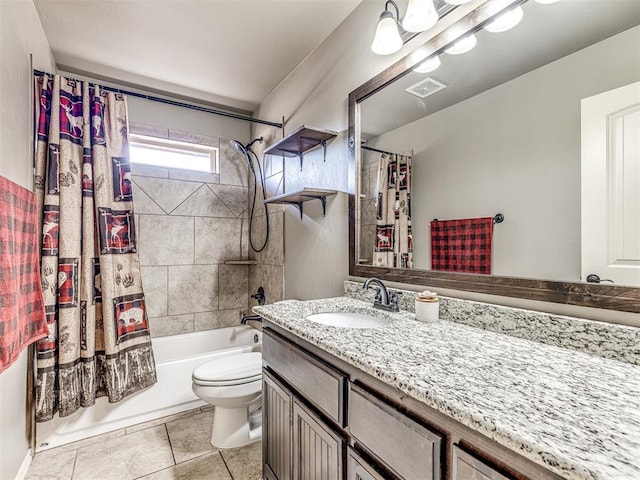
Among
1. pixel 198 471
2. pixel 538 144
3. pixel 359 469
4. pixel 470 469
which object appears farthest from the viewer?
pixel 198 471

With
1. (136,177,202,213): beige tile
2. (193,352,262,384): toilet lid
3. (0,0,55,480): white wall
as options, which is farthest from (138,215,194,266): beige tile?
(193,352,262,384): toilet lid

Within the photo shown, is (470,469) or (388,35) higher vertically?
(388,35)

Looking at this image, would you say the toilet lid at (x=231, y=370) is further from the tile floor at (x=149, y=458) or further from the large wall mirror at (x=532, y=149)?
the large wall mirror at (x=532, y=149)

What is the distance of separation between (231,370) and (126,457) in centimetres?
71

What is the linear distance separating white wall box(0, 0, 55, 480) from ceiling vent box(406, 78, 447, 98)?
177 cm

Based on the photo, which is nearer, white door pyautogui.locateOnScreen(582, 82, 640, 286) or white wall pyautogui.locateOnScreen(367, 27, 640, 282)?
white door pyautogui.locateOnScreen(582, 82, 640, 286)

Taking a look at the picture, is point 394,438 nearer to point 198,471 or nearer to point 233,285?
point 198,471

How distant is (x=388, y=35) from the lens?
1.36m

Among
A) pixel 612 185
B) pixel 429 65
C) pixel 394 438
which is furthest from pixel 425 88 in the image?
pixel 394 438

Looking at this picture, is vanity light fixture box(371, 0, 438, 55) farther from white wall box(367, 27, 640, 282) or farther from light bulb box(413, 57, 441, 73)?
white wall box(367, 27, 640, 282)

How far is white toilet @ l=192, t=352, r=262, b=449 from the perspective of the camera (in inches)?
71.9

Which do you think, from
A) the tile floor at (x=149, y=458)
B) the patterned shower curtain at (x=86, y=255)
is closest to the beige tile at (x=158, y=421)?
the tile floor at (x=149, y=458)

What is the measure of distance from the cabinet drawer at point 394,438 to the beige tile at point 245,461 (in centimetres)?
115

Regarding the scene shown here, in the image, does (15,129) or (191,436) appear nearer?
(15,129)
